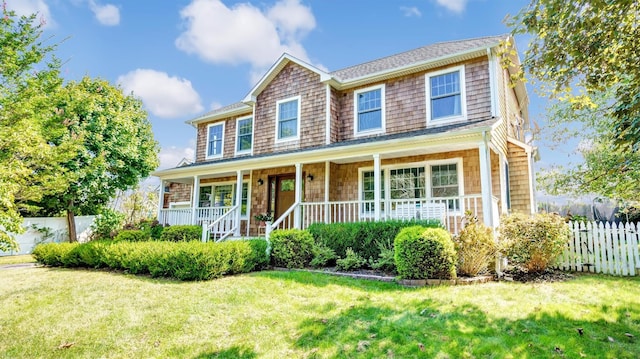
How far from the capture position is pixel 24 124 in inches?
261

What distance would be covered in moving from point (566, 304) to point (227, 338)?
16.3 feet

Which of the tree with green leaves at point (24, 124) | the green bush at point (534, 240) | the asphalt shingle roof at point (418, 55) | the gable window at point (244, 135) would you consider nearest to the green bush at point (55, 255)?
the tree with green leaves at point (24, 124)

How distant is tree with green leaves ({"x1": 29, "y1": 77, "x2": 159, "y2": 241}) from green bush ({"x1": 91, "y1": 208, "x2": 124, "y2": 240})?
56cm

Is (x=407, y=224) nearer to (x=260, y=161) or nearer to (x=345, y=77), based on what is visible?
(x=260, y=161)

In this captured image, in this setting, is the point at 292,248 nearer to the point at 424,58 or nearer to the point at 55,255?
the point at 424,58

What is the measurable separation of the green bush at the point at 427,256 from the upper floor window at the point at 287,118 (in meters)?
7.16

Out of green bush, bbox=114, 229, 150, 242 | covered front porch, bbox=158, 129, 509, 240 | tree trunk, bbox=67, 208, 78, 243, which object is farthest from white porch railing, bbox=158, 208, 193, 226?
tree trunk, bbox=67, 208, 78, 243

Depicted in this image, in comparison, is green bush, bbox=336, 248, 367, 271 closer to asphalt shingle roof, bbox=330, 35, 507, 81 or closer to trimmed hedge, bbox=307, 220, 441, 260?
trimmed hedge, bbox=307, 220, 441, 260

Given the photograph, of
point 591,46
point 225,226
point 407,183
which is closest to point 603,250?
point 407,183

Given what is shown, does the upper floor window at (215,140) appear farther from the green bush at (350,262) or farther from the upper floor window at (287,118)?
the green bush at (350,262)

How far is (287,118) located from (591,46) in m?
9.44

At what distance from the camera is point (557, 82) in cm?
580

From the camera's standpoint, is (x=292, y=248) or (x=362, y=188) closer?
(x=292, y=248)

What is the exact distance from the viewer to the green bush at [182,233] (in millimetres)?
11742
